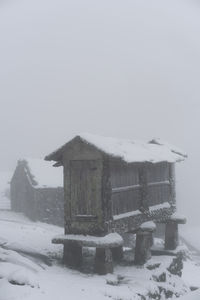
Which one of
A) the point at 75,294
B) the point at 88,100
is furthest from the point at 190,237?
the point at 88,100

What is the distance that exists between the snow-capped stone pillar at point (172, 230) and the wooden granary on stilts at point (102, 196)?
220 cm

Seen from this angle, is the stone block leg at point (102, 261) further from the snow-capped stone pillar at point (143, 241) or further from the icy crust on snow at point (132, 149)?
the icy crust on snow at point (132, 149)

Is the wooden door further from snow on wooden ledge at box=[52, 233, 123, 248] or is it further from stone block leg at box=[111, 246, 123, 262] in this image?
stone block leg at box=[111, 246, 123, 262]

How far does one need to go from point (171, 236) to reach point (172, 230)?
0.77ft

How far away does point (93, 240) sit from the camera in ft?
39.6

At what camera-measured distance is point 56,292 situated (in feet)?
33.8

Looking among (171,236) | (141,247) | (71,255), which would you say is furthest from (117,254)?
A: (171,236)

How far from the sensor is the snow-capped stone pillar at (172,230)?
1669 cm

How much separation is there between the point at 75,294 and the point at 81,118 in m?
129

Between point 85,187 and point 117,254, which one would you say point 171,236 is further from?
point 85,187

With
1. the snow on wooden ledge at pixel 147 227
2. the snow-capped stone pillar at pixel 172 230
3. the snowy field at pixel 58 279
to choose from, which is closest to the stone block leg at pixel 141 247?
the snow on wooden ledge at pixel 147 227

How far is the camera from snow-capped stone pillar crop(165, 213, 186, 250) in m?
16.7

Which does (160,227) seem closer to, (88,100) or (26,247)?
(26,247)

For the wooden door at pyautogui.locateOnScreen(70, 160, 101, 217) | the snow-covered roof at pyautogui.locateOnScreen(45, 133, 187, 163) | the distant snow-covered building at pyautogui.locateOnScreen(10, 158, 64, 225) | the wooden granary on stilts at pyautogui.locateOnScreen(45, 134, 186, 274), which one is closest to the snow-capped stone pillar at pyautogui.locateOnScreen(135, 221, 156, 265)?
the wooden granary on stilts at pyautogui.locateOnScreen(45, 134, 186, 274)
